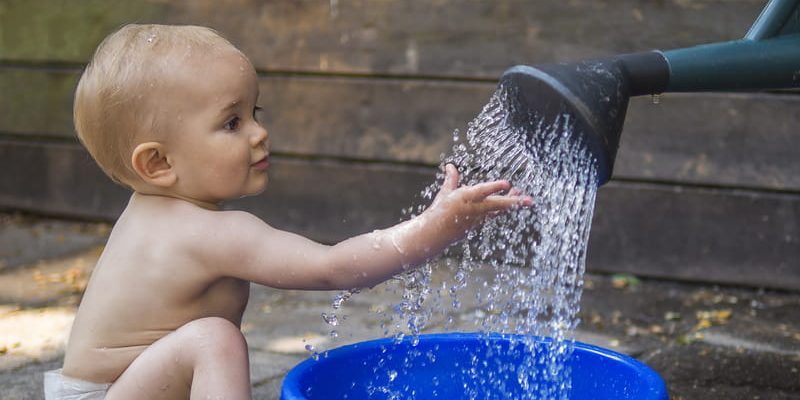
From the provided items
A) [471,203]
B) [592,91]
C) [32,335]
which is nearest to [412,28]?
[32,335]

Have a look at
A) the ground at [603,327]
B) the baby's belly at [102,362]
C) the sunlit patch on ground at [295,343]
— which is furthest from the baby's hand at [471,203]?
the sunlit patch on ground at [295,343]

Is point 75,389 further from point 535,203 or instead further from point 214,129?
point 535,203

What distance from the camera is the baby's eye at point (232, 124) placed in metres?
1.75

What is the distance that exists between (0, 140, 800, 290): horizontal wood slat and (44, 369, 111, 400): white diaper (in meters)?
1.88

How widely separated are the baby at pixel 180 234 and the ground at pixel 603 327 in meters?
0.60

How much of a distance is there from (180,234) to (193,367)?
22 centimetres

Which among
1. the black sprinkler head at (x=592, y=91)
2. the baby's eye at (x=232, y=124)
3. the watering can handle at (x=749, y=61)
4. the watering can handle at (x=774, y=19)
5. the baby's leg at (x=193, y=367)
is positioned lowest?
the baby's leg at (x=193, y=367)

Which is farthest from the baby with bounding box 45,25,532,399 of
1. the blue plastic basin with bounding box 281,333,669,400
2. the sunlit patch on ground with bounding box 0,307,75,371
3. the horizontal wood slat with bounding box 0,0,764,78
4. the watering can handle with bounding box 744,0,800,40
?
the horizontal wood slat with bounding box 0,0,764,78

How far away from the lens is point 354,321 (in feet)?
9.64

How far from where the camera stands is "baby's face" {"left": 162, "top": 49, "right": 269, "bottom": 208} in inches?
67.8

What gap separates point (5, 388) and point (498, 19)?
5.92 ft

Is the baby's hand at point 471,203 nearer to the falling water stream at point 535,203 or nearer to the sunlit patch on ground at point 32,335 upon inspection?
the falling water stream at point 535,203

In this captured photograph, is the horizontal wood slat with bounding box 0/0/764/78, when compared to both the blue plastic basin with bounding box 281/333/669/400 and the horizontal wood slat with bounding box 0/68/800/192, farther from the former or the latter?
the blue plastic basin with bounding box 281/333/669/400

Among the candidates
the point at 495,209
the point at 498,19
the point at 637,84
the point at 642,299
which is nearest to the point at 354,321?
the point at 642,299
